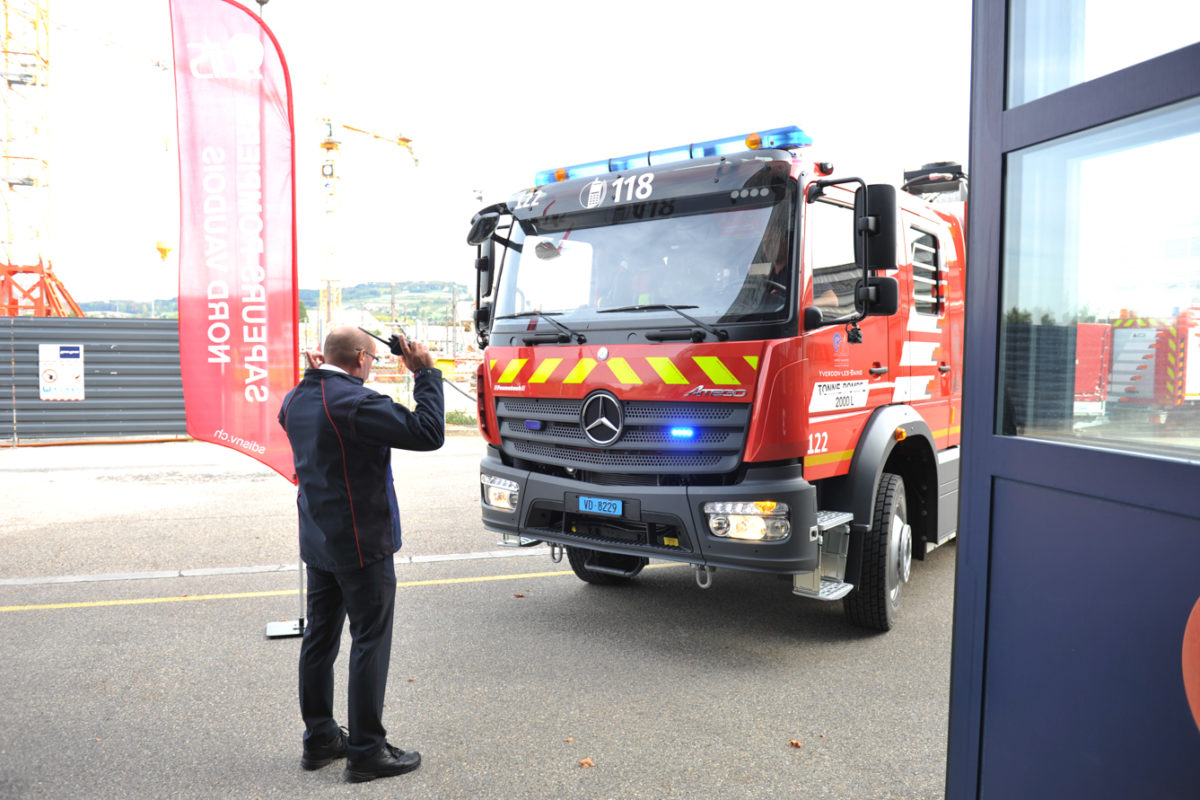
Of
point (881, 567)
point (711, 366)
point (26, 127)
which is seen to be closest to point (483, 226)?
point (711, 366)

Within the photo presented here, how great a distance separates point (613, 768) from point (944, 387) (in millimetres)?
3937

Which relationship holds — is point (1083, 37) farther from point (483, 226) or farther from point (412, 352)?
point (483, 226)

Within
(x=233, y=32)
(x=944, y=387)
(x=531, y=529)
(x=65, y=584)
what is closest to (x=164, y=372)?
(x=65, y=584)

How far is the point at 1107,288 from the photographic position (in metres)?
1.84

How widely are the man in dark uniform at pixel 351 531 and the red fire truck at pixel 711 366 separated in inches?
54.8

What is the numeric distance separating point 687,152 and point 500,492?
2.27m

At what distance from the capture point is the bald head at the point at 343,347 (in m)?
3.50

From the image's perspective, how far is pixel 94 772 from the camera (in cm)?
338

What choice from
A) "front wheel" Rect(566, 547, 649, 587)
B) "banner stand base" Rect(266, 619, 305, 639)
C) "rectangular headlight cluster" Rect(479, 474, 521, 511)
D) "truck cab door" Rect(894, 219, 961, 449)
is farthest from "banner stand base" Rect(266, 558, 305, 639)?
"truck cab door" Rect(894, 219, 961, 449)

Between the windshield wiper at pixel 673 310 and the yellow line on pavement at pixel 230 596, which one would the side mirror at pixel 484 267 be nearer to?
the windshield wiper at pixel 673 310

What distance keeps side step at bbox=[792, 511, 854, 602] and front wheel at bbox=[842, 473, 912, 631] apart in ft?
0.82

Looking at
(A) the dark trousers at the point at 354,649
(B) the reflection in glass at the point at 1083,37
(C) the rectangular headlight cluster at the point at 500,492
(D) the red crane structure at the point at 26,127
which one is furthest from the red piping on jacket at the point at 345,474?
(D) the red crane structure at the point at 26,127

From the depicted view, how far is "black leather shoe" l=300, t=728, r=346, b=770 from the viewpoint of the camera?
3.46m

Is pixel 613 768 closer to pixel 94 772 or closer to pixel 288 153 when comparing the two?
pixel 94 772
